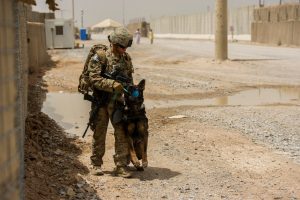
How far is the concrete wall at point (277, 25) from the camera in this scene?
123 feet

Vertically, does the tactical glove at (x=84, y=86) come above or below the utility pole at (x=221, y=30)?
below

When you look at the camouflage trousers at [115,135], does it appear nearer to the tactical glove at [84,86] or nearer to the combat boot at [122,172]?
the combat boot at [122,172]

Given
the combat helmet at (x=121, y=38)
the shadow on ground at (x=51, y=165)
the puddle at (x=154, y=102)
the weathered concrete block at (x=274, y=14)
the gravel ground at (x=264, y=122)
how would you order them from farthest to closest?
the weathered concrete block at (x=274, y=14) < the puddle at (x=154, y=102) < the gravel ground at (x=264, y=122) < the combat helmet at (x=121, y=38) < the shadow on ground at (x=51, y=165)

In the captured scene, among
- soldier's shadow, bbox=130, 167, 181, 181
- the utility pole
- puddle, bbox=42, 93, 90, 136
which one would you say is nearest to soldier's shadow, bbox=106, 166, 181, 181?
soldier's shadow, bbox=130, 167, 181, 181

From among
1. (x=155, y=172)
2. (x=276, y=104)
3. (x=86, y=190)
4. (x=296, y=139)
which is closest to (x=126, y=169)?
(x=155, y=172)

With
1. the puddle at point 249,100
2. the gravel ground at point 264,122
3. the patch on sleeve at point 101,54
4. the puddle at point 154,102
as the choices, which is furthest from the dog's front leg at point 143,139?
the puddle at point 249,100

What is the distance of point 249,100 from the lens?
464 inches

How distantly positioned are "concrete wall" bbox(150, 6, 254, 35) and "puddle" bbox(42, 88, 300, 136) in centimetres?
3921

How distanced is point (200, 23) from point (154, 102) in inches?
2248

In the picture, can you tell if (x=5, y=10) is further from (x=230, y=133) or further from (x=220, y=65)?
(x=220, y=65)

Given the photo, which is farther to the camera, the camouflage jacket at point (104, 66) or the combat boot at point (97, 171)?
the combat boot at point (97, 171)

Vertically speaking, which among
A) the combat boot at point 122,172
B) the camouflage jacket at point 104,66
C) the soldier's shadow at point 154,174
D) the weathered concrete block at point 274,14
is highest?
the weathered concrete block at point 274,14

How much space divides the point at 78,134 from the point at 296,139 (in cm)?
319

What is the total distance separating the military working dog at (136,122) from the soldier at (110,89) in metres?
0.07
